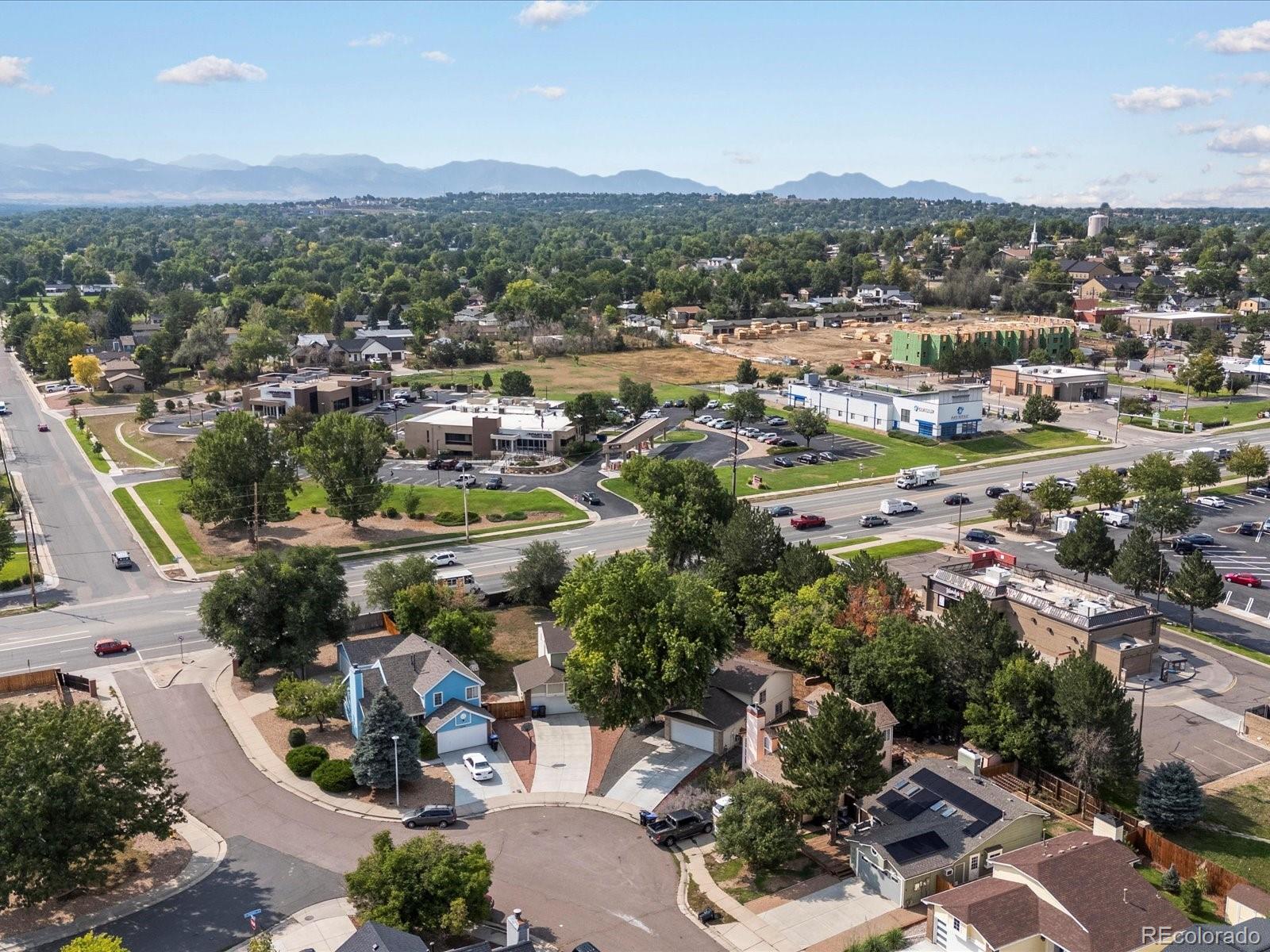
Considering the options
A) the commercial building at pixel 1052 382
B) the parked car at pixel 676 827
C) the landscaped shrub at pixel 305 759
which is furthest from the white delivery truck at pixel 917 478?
the landscaped shrub at pixel 305 759

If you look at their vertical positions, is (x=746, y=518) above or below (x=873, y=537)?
above

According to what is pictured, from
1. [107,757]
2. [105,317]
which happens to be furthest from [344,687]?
[105,317]

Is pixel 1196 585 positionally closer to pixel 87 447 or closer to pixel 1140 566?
pixel 1140 566

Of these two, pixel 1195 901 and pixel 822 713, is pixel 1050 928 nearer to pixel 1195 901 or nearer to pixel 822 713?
pixel 1195 901

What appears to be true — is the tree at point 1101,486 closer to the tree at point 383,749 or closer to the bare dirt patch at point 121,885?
the tree at point 383,749

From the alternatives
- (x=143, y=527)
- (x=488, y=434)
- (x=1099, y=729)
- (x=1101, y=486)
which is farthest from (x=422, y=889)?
(x=488, y=434)

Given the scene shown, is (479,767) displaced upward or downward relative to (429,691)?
downward
